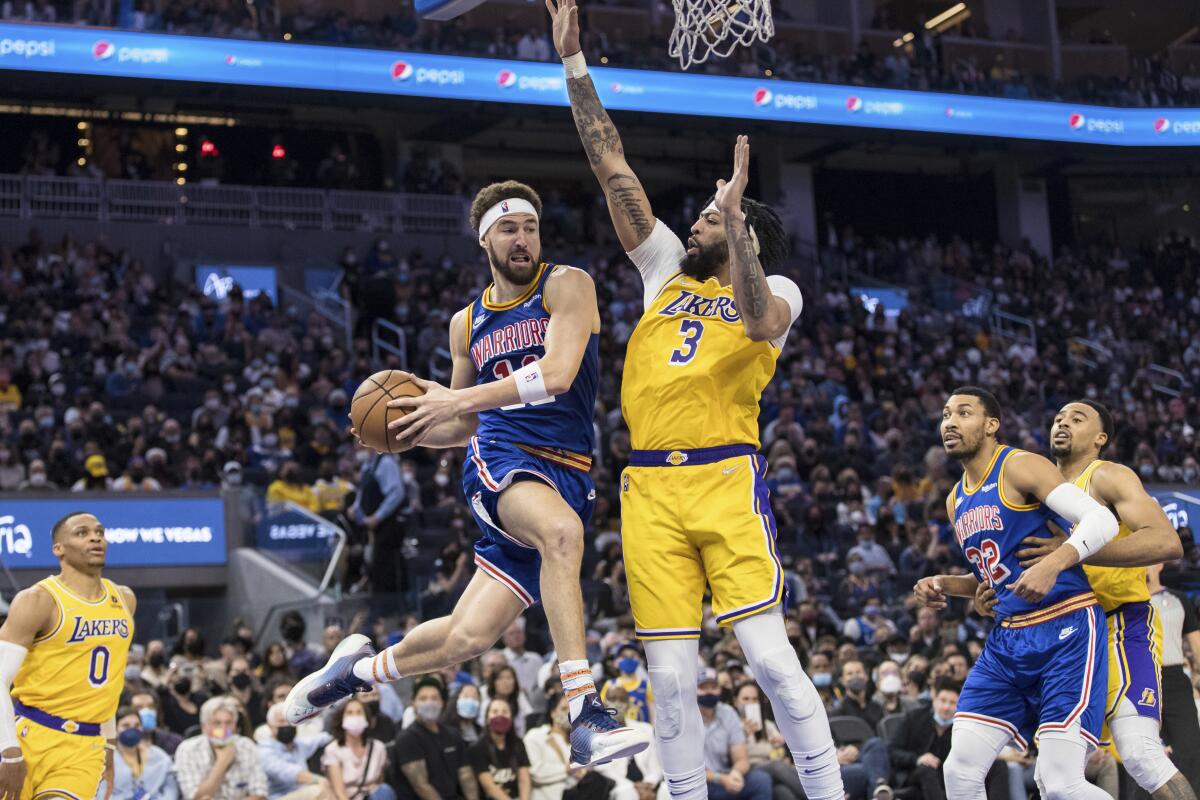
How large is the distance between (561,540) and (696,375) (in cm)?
97

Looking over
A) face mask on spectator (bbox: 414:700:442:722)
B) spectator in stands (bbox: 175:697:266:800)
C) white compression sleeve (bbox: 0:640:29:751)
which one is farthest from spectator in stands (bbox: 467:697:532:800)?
white compression sleeve (bbox: 0:640:29:751)

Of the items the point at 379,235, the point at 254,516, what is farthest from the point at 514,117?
the point at 254,516

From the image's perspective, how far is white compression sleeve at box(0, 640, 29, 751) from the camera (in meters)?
7.68

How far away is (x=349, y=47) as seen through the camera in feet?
95.7

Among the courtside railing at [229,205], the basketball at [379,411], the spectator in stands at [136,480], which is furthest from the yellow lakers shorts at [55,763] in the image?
the courtside railing at [229,205]

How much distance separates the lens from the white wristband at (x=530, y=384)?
6457mm

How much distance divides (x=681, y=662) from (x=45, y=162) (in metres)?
25.8

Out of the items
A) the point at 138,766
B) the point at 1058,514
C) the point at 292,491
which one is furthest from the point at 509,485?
the point at 292,491

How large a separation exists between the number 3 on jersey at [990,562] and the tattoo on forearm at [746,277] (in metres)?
2.08

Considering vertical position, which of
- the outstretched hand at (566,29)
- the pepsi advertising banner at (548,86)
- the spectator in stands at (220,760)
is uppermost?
the pepsi advertising banner at (548,86)

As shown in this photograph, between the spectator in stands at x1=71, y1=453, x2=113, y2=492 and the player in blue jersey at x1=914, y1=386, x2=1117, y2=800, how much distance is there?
12584 millimetres

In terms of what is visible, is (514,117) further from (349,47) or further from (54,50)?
(54,50)

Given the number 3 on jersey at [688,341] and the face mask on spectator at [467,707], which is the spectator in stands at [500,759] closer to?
the face mask on spectator at [467,707]

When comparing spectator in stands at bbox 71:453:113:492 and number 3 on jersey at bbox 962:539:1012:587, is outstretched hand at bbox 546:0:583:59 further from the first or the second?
spectator in stands at bbox 71:453:113:492
